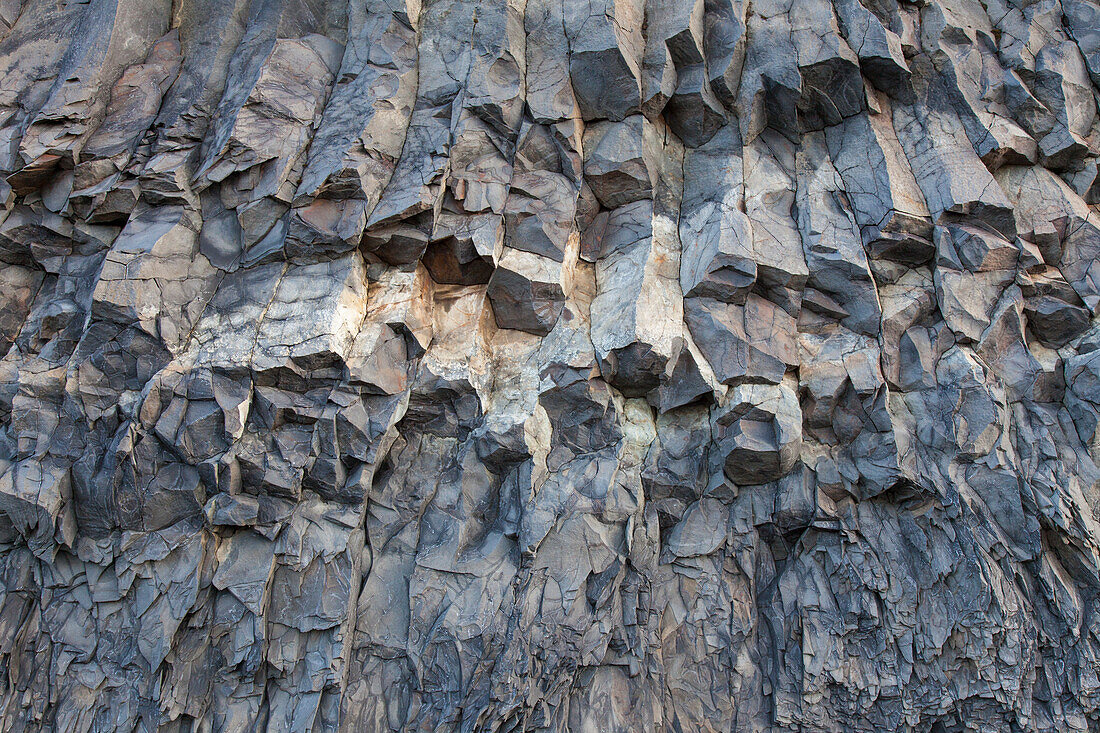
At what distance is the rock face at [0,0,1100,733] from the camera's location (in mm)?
6891

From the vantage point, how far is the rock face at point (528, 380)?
22.6ft

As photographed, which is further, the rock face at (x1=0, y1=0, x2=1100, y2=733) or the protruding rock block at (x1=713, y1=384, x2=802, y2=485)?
the protruding rock block at (x1=713, y1=384, x2=802, y2=485)

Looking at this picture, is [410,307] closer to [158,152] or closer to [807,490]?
[158,152]

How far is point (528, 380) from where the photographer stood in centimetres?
777

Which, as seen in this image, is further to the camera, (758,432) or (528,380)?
(528,380)

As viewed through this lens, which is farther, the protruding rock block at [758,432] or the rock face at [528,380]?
the protruding rock block at [758,432]

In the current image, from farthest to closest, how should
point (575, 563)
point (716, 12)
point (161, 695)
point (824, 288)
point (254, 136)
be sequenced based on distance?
point (716, 12), point (824, 288), point (254, 136), point (575, 563), point (161, 695)

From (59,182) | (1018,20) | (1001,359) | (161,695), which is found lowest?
(161,695)

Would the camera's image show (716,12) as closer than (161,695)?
No

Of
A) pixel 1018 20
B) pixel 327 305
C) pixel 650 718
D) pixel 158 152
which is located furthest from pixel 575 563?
pixel 1018 20

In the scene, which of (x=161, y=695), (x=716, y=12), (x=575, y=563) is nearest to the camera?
(x=161, y=695)

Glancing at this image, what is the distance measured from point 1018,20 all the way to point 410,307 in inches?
363

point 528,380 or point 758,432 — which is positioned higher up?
point 528,380

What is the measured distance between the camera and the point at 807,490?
25.2 ft
